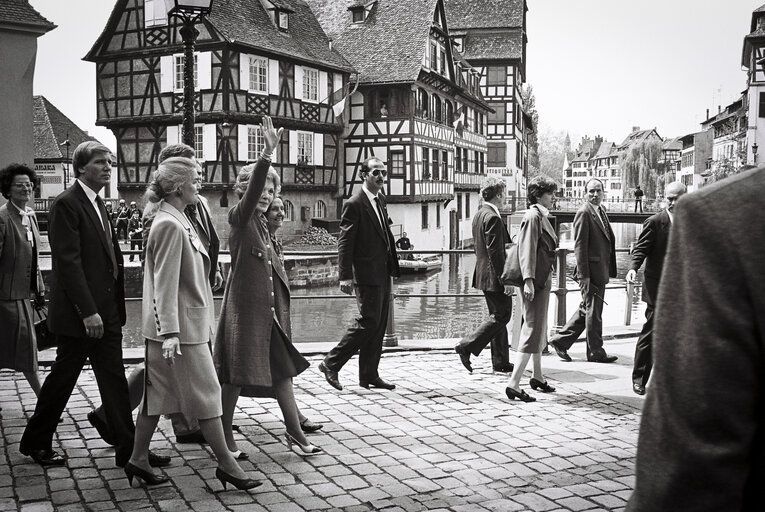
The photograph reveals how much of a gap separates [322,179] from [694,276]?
39200mm

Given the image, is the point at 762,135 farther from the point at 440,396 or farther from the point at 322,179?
the point at 440,396

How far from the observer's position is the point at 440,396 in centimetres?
738

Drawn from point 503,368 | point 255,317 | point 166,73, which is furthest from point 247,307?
point 166,73

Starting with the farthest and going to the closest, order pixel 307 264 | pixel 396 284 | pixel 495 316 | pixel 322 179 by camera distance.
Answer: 1. pixel 322 179
2. pixel 396 284
3. pixel 307 264
4. pixel 495 316

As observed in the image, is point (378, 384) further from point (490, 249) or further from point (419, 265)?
point (419, 265)

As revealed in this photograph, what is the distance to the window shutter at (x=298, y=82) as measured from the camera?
126 feet

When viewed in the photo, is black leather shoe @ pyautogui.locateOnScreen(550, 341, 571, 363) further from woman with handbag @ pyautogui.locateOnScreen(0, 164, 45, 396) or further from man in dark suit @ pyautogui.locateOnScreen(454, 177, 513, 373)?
woman with handbag @ pyautogui.locateOnScreen(0, 164, 45, 396)

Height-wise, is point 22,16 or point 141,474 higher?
point 22,16

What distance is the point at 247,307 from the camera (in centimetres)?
535

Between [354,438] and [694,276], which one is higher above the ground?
[694,276]

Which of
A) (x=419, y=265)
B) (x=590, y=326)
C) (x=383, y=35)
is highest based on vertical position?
(x=383, y=35)

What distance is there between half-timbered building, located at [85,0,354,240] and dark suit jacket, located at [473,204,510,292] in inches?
1070

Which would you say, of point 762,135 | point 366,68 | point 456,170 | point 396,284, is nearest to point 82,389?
point 396,284

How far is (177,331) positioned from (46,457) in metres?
1.40
